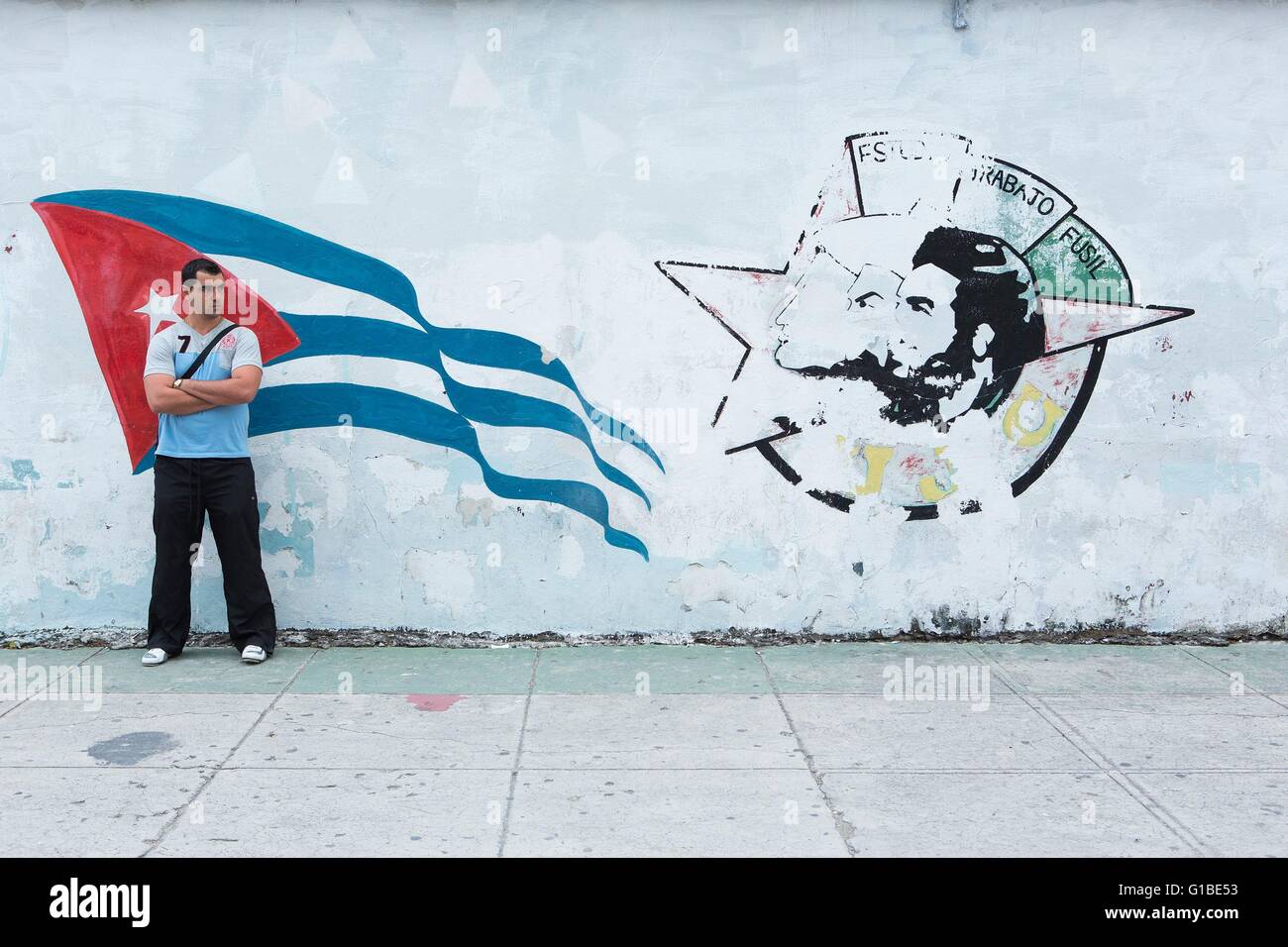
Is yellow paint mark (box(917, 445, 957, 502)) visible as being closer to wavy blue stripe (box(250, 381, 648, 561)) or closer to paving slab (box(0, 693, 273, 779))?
wavy blue stripe (box(250, 381, 648, 561))

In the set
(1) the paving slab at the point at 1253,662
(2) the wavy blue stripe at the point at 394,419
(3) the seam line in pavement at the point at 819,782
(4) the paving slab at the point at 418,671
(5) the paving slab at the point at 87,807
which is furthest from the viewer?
(2) the wavy blue stripe at the point at 394,419

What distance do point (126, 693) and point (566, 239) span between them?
10.3 ft

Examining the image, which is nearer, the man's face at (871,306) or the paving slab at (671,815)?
the paving slab at (671,815)

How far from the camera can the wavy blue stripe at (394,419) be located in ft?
19.4

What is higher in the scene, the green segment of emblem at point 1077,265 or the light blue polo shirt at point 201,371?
the green segment of emblem at point 1077,265

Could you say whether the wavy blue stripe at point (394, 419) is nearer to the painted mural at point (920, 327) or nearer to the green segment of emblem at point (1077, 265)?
the painted mural at point (920, 327)

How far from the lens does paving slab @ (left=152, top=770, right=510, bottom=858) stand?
3.64 meters

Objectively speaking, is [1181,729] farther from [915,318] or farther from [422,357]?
[422,357]

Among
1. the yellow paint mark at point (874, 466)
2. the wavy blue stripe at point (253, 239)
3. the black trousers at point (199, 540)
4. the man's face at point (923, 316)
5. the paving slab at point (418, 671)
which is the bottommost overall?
the paving slab at point (418, 671)

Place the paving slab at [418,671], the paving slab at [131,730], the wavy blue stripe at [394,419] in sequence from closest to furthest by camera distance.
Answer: the paving slab at [131,730] → the paving slab at [418,671] → the wavy blue stripe at [394,419]

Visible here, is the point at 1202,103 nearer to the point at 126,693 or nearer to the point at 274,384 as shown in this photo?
the point at 274,384

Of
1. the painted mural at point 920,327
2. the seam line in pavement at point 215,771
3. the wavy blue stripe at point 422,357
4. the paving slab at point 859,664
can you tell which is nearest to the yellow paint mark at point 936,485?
the painted mural at point 920,327

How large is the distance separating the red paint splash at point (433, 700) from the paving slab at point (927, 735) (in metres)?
1.56

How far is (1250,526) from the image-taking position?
613cm
